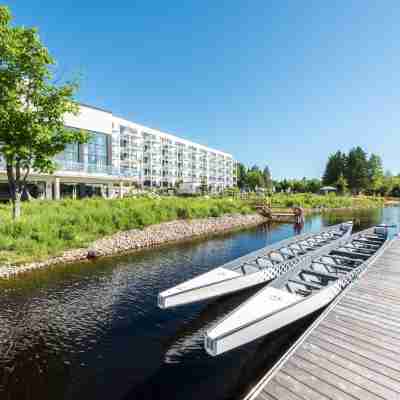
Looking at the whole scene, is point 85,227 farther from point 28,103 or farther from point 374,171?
point 374,171

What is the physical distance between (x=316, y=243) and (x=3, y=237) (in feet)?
55.2

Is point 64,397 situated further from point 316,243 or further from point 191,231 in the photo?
point 191,231

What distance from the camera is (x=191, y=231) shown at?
22656 mm

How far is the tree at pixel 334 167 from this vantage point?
79500 millimetres

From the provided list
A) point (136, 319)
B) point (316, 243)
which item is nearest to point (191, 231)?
point (316, 243)

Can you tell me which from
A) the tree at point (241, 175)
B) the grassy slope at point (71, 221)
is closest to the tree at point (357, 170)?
the tree at point (241, 175)

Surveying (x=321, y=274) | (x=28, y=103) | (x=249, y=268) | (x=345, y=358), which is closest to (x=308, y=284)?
(x=321, y=274)

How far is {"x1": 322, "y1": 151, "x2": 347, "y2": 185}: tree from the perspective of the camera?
79500 mm

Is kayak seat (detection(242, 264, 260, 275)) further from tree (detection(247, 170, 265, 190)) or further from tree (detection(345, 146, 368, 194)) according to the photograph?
tree (detection(247, 170, 265, 190))

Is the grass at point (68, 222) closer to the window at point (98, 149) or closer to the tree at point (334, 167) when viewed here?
Result: the window at point (98, 149)

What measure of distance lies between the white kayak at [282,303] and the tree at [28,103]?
45.2 ft

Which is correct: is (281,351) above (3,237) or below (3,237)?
below

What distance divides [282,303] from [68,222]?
1444 cm

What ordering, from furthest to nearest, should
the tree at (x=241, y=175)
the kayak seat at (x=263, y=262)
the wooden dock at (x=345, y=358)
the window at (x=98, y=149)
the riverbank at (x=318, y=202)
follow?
the tree at (x=241, y=175), the riverbank at (x=318, y=202), the window at (x=98, y=149), the kayak seat at (x=263, y=262), the wooden dock at (x=345, y=358)
